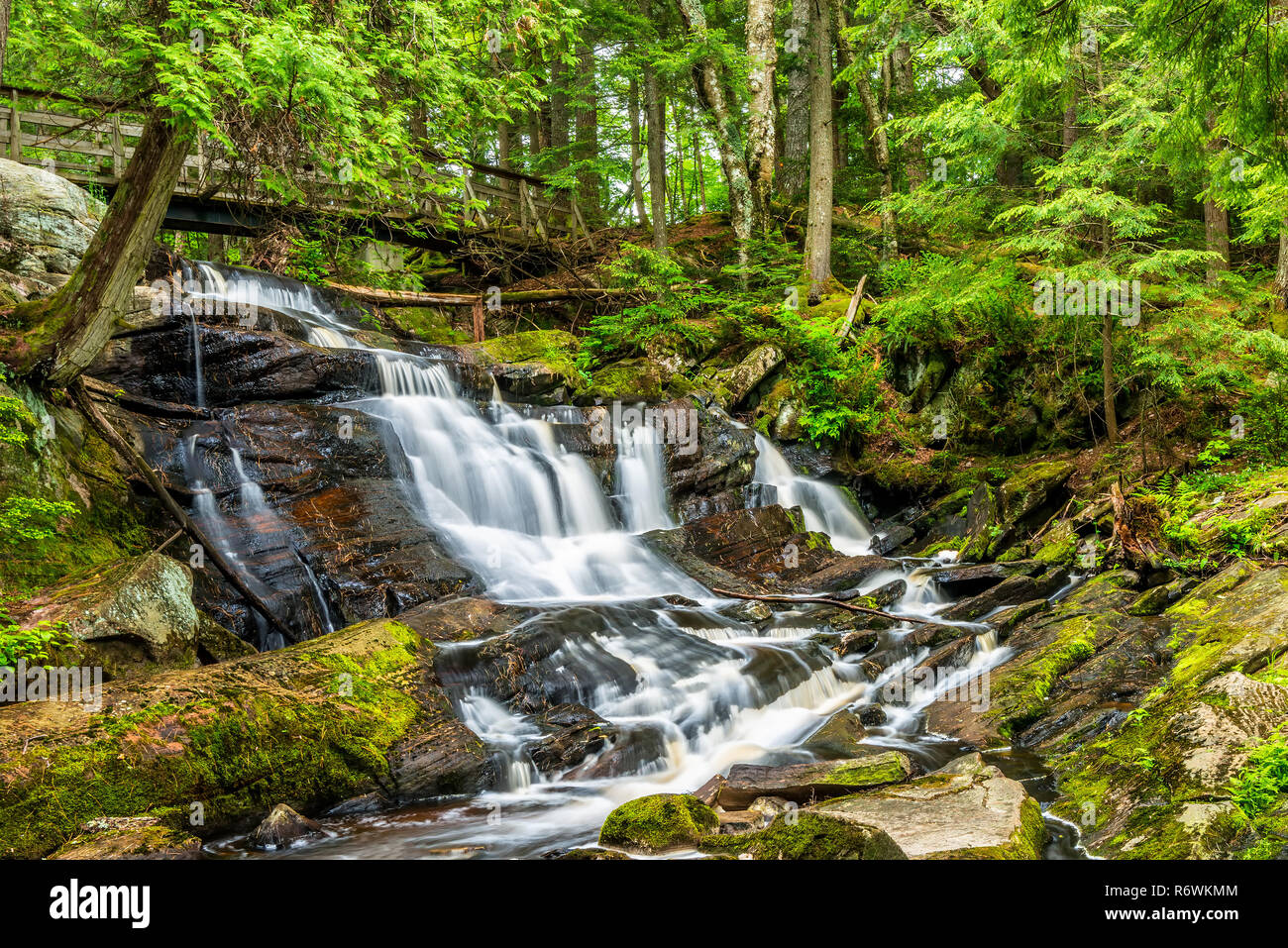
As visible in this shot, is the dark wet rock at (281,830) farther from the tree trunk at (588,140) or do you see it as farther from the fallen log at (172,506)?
the tree trunk at (588,140)

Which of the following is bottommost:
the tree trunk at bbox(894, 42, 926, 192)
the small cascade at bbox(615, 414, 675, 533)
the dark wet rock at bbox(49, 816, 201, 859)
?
the dark wet rock at bbox(49, 816, 201, 859)

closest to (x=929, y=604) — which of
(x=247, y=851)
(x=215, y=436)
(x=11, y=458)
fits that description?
(x=247, y=851)

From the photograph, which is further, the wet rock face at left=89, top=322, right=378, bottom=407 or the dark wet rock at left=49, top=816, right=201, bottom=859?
the wet rock face at left=89, top=322, right=378, bottom=407

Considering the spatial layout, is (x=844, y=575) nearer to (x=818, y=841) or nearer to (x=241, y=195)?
(x=818, y=841)

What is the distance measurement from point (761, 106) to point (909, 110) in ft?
13.8

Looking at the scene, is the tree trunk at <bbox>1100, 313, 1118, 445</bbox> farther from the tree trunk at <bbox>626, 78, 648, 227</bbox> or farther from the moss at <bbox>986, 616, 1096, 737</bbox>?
the tree trunk at <bbox>626, 78, 648, 227</bbox>

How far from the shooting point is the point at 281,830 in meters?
4.64

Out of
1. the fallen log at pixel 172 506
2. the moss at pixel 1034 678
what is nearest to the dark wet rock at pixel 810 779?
the moss at pixel 1034 678

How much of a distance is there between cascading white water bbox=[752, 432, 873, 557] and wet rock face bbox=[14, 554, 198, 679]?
855 cm

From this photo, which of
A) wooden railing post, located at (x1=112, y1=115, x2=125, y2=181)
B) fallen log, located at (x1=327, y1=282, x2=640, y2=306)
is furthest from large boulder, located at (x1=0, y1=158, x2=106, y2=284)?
fallen log, located at (x1=327, y1=282, x2=640, y2=306)

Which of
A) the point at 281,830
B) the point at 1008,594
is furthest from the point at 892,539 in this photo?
the point at 281,830

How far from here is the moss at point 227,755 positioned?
409cm

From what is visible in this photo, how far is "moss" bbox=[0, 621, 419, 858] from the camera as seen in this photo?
13.4 feet

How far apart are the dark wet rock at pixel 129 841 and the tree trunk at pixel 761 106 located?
15.4 meters
